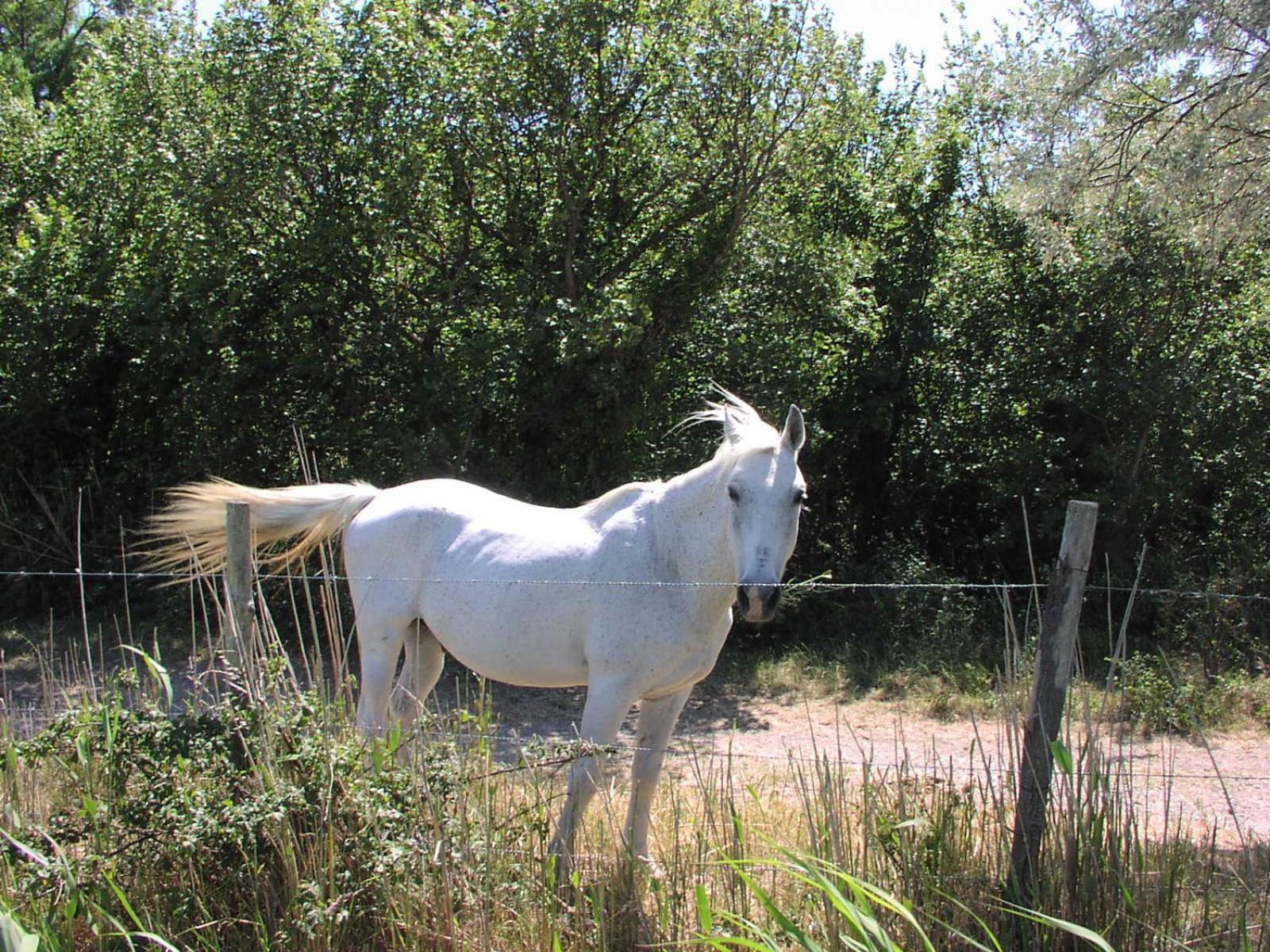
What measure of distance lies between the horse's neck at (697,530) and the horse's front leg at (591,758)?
1.54 ft

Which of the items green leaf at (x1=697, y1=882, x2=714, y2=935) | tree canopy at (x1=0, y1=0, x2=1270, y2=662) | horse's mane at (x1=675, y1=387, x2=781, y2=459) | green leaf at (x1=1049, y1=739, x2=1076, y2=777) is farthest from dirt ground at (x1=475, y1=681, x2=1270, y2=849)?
green leaf at (x1=697, y1=882, x2=714, y2=935)

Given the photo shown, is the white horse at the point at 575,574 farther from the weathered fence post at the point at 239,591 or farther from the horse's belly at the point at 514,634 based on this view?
the weathered fence post at the point at 239,591

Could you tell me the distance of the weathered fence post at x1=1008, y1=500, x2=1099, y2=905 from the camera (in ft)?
10.2

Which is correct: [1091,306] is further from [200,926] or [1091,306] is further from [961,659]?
[200,926]

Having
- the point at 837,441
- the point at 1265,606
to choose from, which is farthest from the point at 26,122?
the point at 1265,606

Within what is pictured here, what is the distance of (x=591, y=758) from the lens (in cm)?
364

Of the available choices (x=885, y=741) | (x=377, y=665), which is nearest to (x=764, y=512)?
(x=377, y=665)

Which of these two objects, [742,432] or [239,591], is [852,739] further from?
[239,591]

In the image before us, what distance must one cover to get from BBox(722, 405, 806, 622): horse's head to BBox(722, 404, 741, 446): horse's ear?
0.15m

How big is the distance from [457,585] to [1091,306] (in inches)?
271

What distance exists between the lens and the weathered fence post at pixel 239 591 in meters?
3.65

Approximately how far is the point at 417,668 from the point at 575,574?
1.13 m

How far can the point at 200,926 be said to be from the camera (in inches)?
121

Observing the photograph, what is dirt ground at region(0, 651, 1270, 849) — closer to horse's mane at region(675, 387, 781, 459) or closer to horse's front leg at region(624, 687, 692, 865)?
horse's front leg at region(624, 687, 692, 865)
